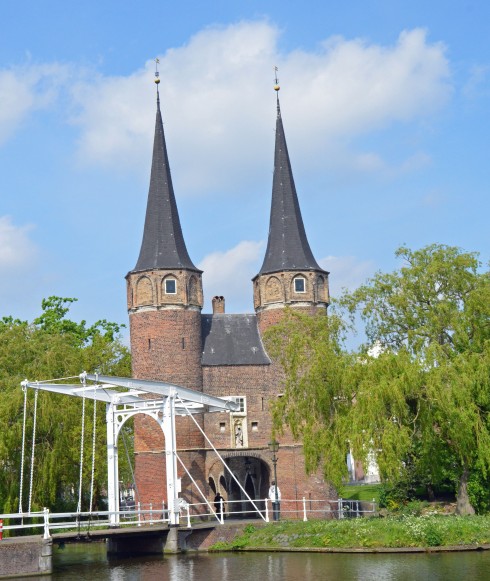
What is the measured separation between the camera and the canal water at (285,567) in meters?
18.1

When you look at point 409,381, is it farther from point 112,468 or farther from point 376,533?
point 112,468

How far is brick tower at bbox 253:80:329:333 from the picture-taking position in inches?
1430

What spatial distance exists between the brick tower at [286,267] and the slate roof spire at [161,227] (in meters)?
3.11

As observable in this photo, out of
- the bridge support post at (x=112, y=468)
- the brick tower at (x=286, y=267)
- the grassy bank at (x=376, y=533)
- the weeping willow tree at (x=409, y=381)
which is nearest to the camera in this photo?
the grassy bank at (x=376, y=533)

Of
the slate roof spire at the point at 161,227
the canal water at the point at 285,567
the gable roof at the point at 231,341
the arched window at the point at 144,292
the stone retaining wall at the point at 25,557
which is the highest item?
the slate roof spire at the point at 161,227

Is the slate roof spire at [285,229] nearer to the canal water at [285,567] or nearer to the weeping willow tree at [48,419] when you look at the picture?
the weeping willow tree at [48,419]

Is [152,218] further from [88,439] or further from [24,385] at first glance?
[24,385]

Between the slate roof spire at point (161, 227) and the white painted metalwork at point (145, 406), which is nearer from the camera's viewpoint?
the white painted metalwork at point (145, 406)

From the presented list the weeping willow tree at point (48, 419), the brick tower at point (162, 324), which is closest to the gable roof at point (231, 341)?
the brick tower at point (162, 324)

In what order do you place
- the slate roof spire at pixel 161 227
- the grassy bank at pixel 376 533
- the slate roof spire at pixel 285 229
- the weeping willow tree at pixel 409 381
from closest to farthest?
the grassy bank at pixel 376 533 < the weeping willow tree at pixel 409 381 < the slate roof spire at pixel 161 227 < the slate roof spire at pixel 285 229

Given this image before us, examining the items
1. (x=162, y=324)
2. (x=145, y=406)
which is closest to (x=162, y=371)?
(x=162, y=324)

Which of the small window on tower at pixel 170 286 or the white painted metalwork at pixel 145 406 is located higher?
the small window on tower at pixel 170 286

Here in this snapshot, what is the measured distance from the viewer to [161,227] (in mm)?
36000

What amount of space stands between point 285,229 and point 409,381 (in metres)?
13.3
